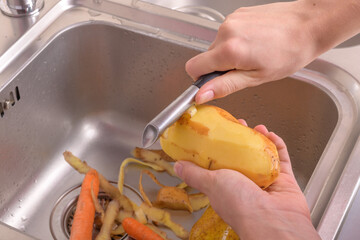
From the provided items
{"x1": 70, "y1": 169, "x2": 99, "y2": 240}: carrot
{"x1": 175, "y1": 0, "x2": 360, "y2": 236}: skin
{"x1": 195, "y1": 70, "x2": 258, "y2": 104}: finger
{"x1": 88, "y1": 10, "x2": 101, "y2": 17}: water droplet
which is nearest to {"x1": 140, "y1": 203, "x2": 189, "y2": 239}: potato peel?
{"x1": 70, "y1": 169, "x2": 99, "y2": 240}: carrot

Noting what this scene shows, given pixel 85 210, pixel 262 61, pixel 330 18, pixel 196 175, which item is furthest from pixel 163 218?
pixel 330 18

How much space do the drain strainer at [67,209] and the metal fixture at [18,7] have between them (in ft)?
1.45

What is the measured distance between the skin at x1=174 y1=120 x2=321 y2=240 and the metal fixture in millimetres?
639

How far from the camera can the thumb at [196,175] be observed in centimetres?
83

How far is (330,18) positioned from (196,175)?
38 centimetres

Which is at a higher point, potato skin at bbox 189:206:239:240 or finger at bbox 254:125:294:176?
finger at bbox 254:125:294:176

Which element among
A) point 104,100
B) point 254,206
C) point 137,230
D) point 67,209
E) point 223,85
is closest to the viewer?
point 254,206

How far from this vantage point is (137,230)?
1.10 m

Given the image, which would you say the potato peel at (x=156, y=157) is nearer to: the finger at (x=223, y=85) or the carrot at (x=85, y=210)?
the carrot at (x=85, y=210)

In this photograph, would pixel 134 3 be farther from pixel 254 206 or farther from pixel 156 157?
pixel 254 206

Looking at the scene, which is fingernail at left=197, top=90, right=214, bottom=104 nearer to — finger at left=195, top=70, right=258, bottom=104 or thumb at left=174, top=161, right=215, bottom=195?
finger at left=195, top=70, right=258, bottom=104

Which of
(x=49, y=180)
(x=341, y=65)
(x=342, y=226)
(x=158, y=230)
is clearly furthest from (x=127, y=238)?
(x=341, y=65)

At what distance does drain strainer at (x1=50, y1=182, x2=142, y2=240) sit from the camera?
1150mm

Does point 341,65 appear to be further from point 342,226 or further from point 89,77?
point 89,77
